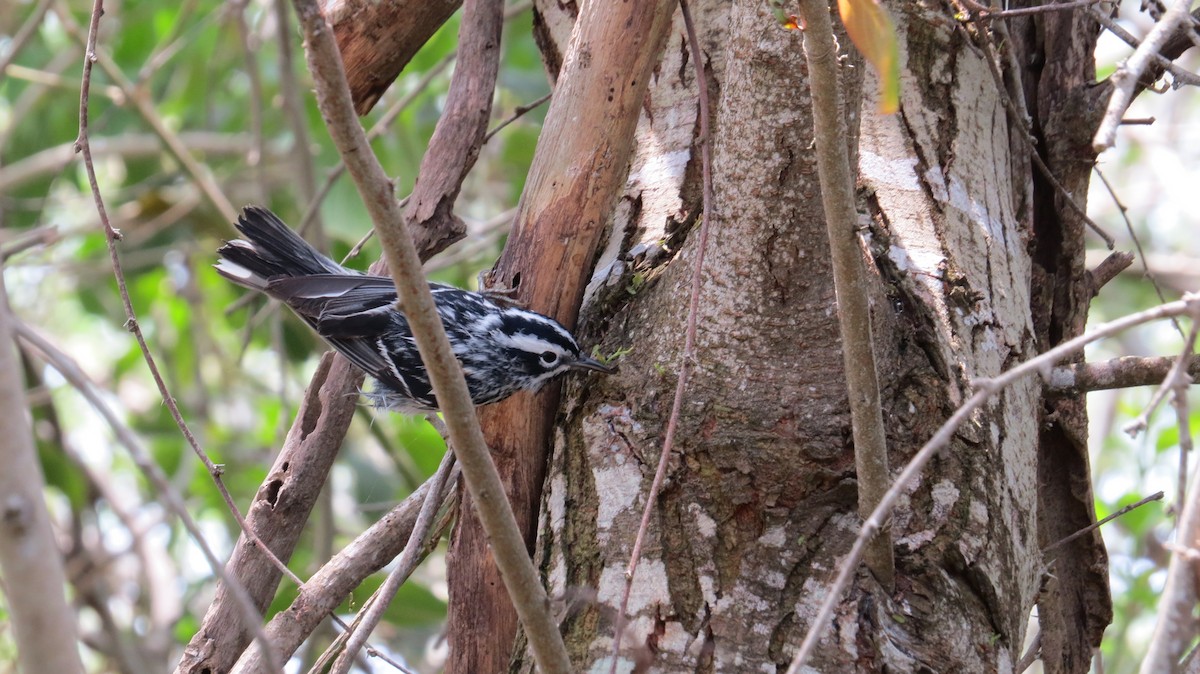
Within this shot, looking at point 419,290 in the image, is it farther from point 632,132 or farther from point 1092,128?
point 1092,128

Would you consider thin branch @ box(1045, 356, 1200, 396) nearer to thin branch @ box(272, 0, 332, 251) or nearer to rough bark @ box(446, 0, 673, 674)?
rough bark @ box(446, 0, 673, 674)

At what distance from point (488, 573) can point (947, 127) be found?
172 centimetres

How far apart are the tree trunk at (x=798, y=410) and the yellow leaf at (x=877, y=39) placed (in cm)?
71

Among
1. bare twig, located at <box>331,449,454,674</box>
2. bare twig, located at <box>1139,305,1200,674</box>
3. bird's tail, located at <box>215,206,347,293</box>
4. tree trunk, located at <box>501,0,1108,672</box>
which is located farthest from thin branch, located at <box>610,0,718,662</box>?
bird's tail, located at <box>215,206,347,293</box>

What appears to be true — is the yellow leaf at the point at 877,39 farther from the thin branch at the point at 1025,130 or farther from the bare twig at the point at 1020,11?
→ the thin branch at the point at 1025,130

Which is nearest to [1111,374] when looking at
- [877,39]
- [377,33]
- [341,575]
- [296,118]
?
[877,39]

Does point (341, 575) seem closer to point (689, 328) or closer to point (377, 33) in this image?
point (689, 328)

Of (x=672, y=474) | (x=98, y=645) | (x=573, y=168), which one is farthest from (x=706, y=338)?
(x=98, y=645)

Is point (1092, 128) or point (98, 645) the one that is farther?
point (98, 645)

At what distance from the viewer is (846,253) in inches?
71.8

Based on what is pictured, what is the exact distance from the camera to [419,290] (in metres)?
1.53

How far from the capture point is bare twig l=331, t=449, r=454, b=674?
226 cm

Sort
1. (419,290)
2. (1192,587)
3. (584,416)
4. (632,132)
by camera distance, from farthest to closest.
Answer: (632,132)
(584,416)
(419,290)
(1192,587)

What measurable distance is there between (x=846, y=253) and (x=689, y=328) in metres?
0.60
